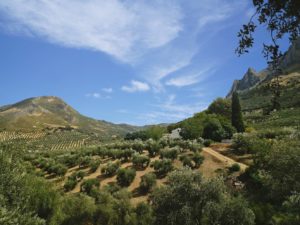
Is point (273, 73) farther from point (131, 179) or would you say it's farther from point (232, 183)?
point (131, 179)

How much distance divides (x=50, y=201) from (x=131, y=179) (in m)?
13.9

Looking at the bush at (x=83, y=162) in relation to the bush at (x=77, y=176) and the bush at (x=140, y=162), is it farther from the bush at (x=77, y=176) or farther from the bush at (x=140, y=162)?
the bush at (x=140, y=162)

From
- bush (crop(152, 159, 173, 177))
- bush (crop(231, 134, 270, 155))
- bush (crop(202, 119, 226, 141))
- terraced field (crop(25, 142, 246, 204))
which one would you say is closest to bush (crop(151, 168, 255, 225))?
terraced field (crop(25, 142, 246, 204))

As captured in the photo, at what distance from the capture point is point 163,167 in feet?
136

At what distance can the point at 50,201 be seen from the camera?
2758 cm

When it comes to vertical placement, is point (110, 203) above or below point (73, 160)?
below

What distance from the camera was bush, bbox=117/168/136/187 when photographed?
39.6 meters

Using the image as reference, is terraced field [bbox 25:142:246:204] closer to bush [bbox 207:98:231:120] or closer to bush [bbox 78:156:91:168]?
bush [bbox 78:156:91:168]

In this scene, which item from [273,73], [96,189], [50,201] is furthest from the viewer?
[96,189]

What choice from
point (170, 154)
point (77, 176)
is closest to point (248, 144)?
point (170, 154)

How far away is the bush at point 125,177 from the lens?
39594mm

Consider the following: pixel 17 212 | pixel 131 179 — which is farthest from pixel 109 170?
pixel 17 212

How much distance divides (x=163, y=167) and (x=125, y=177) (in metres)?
5.21

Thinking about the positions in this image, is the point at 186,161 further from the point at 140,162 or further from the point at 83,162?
the point at 83,162
